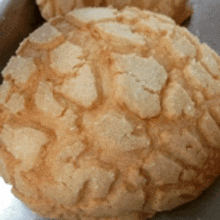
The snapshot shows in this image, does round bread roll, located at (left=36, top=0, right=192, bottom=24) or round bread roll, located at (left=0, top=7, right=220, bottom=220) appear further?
round bread roll, located at (left=36, top=0, right=192, bottom=24)

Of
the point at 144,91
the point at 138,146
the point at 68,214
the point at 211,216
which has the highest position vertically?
the point at 144,91

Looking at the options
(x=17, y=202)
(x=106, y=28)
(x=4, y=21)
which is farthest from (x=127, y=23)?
(x=17, y=202)

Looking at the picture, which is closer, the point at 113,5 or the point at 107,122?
the point at 107,122

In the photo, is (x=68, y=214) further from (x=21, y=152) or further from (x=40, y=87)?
(x=40, y=87)

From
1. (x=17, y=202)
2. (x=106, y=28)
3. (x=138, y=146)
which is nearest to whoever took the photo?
(x=138, y=146)
